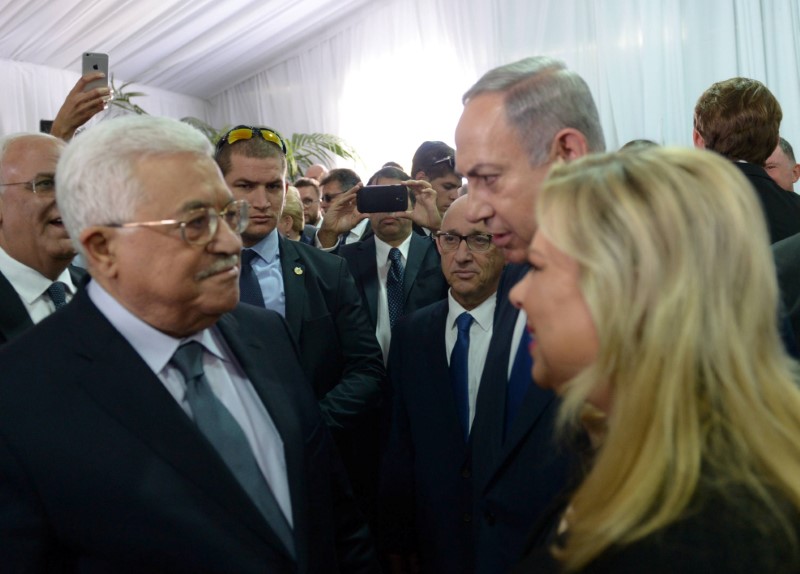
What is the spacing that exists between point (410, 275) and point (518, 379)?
57.9 inches

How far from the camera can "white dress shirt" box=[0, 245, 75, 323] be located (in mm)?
2262

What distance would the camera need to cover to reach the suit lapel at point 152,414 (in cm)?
149

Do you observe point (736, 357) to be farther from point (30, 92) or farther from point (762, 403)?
point (30, 92)

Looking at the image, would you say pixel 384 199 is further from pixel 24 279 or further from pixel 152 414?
pixel 152 414

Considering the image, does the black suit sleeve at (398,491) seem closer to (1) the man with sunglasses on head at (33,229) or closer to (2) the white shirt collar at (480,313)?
(2) the white shirt collar at (480,313)

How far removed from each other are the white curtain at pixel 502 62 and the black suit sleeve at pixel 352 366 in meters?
4.26

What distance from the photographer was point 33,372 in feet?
4.91

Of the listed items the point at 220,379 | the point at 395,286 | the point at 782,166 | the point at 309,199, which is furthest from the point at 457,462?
the point at 309,199

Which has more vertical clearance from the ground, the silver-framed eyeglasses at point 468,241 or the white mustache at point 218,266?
the white mustache at point 218,266

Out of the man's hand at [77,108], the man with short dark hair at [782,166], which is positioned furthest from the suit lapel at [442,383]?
the man with short dark hair at [782,166]

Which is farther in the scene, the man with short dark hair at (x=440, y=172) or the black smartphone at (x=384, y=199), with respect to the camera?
the man with short dark hair at (x=440, y=172)

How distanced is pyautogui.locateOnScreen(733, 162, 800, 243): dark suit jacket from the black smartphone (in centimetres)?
135

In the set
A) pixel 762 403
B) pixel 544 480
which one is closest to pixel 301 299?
pixel 544 480

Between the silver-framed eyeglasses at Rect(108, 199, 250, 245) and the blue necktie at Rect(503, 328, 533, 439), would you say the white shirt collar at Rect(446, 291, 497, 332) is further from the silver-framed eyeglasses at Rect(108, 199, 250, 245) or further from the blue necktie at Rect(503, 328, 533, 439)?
the silver-framed eyeglasses at Rect(108, 199, 250, 245)
